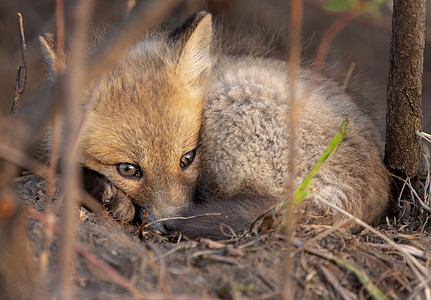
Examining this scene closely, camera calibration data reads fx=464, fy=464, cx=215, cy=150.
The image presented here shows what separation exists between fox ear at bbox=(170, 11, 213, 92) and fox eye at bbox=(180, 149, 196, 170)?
0.49 meters

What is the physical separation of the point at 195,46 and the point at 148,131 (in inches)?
30.1

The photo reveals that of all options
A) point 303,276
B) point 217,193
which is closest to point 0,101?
point 217,193

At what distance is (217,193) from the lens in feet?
9.34

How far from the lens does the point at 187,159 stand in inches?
122

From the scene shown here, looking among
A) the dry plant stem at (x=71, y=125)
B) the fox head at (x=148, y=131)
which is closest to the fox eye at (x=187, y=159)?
the fox head at (x=148, y=131)

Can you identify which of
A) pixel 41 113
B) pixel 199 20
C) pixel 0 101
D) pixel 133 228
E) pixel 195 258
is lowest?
pixel 133 228

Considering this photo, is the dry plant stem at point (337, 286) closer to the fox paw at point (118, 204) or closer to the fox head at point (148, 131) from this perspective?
the fox head at point (148, 131)

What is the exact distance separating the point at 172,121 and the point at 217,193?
54 centimetres

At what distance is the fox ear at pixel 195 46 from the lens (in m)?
3.15

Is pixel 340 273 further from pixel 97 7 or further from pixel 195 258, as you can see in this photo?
pixel 97 7

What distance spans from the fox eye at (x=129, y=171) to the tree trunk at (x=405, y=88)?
5.20 ft

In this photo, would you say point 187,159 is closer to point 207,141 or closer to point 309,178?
point 207,141

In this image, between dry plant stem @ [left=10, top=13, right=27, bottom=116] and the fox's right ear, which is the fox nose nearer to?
dry plant stem @ [left=10, top=13, right=27, bottom=116]

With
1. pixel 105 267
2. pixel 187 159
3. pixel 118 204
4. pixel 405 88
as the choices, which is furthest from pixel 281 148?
pixel 105 267
